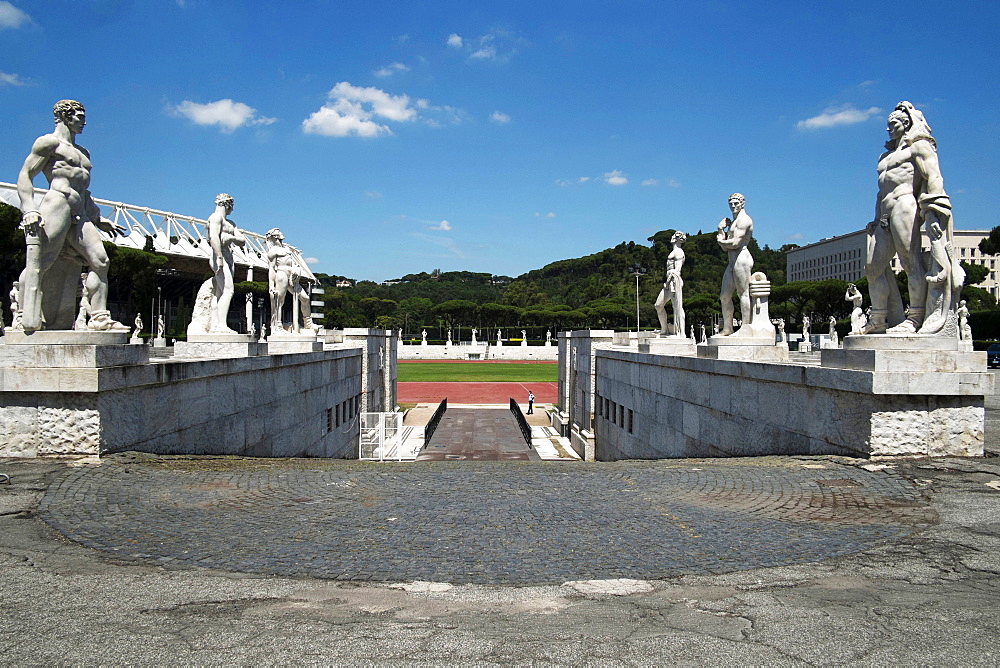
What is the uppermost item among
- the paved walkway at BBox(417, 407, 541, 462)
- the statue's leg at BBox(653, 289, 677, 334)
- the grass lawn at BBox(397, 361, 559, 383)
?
the statue's leg at BBox(653, 289, 677, 334)

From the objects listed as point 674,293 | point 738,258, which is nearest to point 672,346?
point 674,293

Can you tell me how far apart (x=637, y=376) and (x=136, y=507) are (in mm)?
11658

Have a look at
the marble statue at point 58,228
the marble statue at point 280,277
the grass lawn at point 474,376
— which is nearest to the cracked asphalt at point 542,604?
the marble statue at point 58,228

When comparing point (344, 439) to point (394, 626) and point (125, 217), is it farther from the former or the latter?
point (125, 217)

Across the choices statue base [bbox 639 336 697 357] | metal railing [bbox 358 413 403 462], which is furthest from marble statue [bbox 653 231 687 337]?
metal railing [bbox 358 413 403 462]

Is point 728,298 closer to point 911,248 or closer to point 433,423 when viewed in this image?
point 911,248

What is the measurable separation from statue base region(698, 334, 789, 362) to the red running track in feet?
74.3

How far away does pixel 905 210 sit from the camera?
7043mm

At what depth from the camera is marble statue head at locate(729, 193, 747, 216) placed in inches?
476

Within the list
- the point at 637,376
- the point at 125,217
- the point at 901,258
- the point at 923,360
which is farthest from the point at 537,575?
the point at 125,217

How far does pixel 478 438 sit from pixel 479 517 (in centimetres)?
1845

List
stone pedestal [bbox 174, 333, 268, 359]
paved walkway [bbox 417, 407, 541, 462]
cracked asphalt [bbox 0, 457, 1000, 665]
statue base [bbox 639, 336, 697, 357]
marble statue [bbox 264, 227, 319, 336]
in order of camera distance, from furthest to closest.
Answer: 1. paved walkway [bbox 417, 407, 541, 462]
2. marble statue [bbox 264, 227, 319, 336]
3. statue base [bbox 639, 336, 697, 357]
4. stone pedestal [bbox 174, 333, 268, 359]
5. cracked asphalt [bbox 0, 457, 1000, 665]

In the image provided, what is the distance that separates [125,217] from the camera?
88.6 m

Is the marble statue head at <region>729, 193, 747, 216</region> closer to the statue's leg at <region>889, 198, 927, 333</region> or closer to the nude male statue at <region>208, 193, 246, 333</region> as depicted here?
the statue's leg at <region>889, 198, 927, 333</region>
